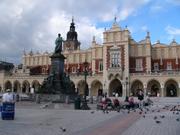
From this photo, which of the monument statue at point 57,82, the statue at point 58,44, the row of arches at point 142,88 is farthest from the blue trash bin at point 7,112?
the row of arches at point 142,88

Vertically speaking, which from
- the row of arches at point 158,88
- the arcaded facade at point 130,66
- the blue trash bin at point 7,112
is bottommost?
the blue trash bin at point 7,112

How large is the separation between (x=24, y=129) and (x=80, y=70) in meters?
61.6

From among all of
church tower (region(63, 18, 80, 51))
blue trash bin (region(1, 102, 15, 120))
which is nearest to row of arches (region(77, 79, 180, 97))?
church tower (region(63, 18, 80, 51))

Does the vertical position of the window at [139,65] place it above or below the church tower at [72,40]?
below

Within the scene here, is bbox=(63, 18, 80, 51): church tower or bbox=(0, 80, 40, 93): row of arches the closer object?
bbox=(0, 80, 40, 93): row of arches

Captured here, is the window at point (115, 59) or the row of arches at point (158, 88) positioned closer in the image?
the row of arches at point (158, 88)

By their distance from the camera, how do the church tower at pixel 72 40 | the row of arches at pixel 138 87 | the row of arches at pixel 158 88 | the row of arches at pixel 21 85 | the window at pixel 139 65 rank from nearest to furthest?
the row of arches at pixel 158 88 → the row of arches at pixel 138 87 → the window at pixel 139 65 → the row of arches at pixel 21 85 → the church tower at pixel 72 40

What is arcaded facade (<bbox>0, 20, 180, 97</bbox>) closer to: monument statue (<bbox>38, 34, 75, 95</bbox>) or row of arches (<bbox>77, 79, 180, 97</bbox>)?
row of arches (<bbox>77, 79, 180, 97</bbox>)

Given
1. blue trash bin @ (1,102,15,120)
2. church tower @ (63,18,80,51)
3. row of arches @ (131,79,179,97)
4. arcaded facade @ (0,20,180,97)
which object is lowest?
blue trash bin @ (1,102,15,120)

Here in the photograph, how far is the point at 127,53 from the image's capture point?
6222 cm

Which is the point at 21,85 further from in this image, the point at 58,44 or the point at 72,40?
the point at 58,44

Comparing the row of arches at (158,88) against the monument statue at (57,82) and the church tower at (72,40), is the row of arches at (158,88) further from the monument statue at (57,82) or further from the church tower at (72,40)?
the church tower at (72,40)

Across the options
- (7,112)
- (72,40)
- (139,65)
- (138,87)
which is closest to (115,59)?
(139,65)

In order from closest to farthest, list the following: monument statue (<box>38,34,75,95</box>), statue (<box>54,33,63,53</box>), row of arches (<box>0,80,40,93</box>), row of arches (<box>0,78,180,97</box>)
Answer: monument statue (<box>38,34,75,95</box>) → statue (<box>54,33,63,53</box>) → row of arches (<box>0,78,180,97</box>) → row of arches (<box>0,80,40,93</box>)
